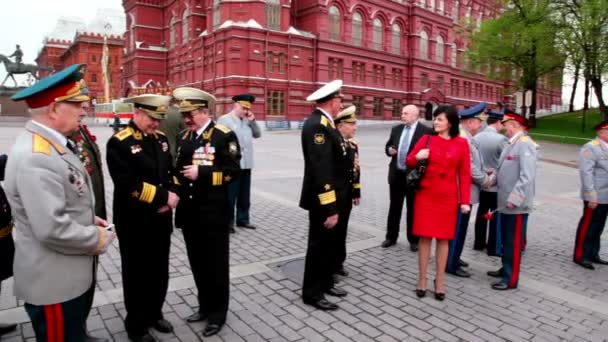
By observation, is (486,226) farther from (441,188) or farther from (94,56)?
(94,56)

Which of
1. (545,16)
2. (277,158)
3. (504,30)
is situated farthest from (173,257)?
(504,30)

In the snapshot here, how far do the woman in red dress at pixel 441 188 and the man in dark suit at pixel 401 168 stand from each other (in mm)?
1652

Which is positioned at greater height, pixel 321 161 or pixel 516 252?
pixel 321 161

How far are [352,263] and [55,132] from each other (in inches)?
164

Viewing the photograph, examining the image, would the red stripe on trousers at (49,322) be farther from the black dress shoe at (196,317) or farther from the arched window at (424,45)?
the arched window at (424,45)

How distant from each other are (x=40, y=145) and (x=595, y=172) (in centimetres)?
648

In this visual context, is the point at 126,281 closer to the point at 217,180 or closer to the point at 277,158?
the point at 217,180

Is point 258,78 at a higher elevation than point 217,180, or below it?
higher

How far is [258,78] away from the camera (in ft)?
119

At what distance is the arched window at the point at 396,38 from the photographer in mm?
44938

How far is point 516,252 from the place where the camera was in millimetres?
5035

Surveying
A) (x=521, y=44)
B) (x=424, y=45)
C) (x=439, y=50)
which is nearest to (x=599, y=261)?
(x=521, y=44)

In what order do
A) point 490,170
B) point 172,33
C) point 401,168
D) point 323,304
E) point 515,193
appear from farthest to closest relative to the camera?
point 172,33, point 401,168, point 490,170, point 515,193, point 323,304

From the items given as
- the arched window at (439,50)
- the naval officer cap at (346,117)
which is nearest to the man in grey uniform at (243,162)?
the naval officer cap at (346,117)
